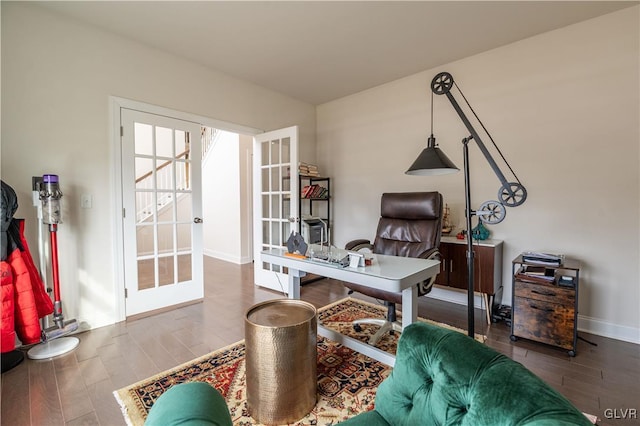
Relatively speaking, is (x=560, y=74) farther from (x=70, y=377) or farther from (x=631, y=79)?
(x=70, y=377)

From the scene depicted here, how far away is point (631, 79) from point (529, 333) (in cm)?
215

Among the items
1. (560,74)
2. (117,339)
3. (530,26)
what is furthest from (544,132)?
(117,339)

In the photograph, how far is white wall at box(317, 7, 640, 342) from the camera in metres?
2.33

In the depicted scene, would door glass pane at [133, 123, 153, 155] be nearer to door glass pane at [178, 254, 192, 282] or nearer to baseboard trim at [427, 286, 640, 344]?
door glass pane at [178, 254, 192, 282]

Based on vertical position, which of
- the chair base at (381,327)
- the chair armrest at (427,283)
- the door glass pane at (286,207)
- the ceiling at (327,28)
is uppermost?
the ceiling at (327,28)

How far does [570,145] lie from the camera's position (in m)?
2.55

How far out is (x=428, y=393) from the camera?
789mm

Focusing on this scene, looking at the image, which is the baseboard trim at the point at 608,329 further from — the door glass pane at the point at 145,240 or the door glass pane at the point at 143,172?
the door glass pane at the point at 143,172

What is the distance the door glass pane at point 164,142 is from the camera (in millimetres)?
2914

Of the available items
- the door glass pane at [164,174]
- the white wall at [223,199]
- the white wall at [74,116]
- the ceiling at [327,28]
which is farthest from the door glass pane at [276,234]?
the ceiling at [327,28]

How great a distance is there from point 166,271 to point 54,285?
0.89m

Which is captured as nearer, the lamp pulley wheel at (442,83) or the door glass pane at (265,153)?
the lamp pulley wheel at (442,83)

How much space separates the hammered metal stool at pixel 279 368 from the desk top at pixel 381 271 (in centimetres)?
36

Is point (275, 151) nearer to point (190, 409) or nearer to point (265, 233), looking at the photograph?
point (265, 233)
